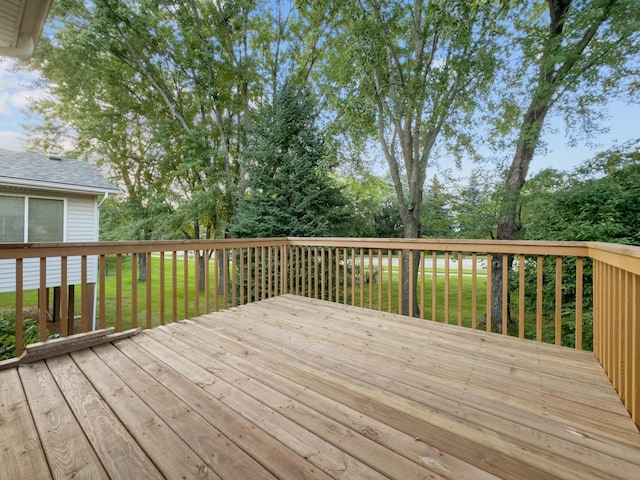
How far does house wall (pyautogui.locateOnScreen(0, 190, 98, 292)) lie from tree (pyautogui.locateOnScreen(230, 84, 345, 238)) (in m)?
3.45

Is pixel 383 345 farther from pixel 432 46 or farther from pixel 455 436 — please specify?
pixel 432 46

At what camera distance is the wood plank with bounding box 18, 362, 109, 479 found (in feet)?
3.61

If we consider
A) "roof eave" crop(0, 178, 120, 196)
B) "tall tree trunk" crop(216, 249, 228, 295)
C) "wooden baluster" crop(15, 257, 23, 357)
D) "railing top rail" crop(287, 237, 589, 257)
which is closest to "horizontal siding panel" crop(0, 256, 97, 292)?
"roof eave" crop(0, 178, 120, 196)

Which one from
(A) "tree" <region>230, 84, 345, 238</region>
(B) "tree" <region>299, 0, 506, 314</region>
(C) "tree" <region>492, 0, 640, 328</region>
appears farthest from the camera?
(A) "tree" <region>230, 84, 345, 238</region>

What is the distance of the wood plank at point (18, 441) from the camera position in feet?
3.57

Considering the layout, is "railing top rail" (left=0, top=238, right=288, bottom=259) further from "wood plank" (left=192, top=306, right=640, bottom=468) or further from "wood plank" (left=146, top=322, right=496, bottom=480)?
"wood plank" (left=192, top=306, right=640, bottom=468)

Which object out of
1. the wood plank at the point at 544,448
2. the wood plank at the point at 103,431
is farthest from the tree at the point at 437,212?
the wood plank at the point at 103,431

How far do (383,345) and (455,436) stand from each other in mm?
1056

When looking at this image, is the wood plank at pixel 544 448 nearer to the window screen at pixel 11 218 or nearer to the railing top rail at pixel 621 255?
the railing top rail at pixel 621 255

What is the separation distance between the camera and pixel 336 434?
1296mm

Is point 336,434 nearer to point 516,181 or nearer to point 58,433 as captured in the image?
point 58,433

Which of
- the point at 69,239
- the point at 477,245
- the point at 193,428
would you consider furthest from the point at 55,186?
the point at 477,245

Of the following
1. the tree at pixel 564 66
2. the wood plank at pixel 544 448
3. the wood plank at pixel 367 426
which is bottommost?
the wood plank at pixel 544 448

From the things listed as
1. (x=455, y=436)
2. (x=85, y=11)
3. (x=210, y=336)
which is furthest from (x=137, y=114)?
(x=455, y=436)
